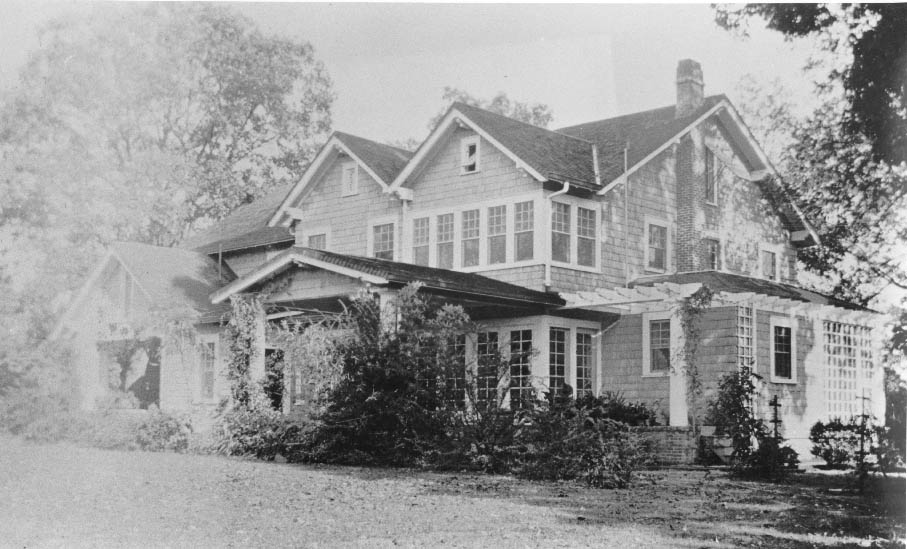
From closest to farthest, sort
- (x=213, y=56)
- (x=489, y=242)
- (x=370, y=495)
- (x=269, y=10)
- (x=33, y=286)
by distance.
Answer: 1. (x=370, y=495)
2. (x=269, y=10)
3. (x=33, y=286)
4. (x=213, y=56)
5. (x=489, y=242)

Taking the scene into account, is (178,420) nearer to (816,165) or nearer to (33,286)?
(33,286)

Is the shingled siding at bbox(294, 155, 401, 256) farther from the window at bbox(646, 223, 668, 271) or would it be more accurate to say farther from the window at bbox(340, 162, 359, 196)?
the window at bbox(646, 223, 668, 271)

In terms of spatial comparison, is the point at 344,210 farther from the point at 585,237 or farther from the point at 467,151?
the point at 585,237

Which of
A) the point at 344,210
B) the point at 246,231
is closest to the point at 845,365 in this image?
the point at 344,210

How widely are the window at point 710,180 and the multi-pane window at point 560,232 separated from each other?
470cm

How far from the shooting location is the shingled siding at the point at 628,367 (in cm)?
2169

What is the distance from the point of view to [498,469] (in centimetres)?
1536

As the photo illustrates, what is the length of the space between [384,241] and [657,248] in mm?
6572

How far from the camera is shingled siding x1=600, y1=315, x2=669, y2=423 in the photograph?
21688mm

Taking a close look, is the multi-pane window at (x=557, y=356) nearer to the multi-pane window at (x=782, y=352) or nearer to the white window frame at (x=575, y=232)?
the white window frame at (x=575, y=232)

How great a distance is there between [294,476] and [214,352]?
11.3 m

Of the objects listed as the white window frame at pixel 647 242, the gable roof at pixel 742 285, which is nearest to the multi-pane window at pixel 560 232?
the gable roof at pixel 742 285

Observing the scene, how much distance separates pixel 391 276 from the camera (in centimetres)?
1773

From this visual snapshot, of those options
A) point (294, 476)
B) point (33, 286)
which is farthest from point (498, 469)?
point (33, 286)
